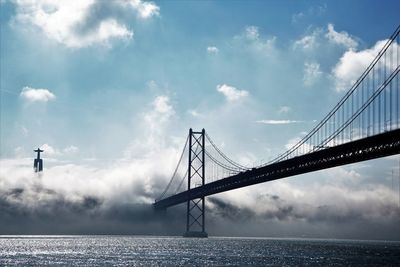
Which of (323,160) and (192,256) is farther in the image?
(192,256)

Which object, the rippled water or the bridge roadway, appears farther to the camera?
the rippled water

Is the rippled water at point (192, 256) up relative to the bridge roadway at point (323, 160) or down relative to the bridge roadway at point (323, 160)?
down

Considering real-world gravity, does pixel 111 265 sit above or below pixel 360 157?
below

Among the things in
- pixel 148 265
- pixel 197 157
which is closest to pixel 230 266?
pixel 148 265

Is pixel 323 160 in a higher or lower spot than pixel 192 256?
higher

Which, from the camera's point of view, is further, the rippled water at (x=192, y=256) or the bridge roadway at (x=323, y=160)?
the rippled water at (x=192, y=256)

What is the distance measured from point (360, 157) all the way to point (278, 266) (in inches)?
547

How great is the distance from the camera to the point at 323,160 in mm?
68688

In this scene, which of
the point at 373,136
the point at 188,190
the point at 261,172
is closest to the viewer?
the point at 373,136

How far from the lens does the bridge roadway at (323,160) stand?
56281mm

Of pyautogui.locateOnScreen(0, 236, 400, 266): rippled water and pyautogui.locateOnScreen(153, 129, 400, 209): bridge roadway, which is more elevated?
pyautogui.locateOnScreen(153, 129, 400, 209): bridge roadway

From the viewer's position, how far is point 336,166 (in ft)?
218

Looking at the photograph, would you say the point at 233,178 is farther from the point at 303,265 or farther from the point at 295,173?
the point at 303,265

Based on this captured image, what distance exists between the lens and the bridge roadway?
56.3 metres
